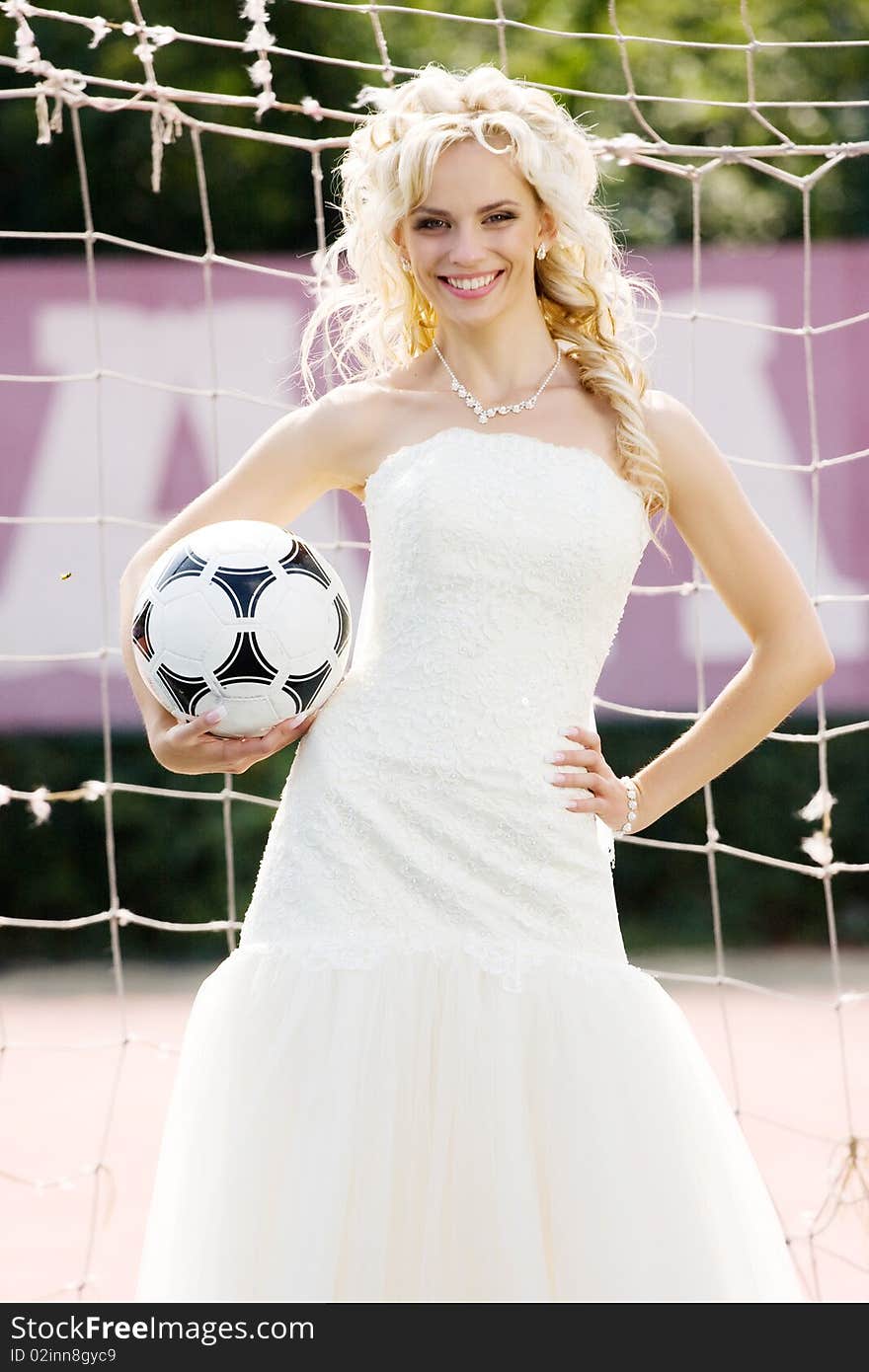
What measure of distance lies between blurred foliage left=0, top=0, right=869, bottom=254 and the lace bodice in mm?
5487

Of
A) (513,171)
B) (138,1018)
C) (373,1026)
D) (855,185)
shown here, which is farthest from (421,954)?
(855,185)

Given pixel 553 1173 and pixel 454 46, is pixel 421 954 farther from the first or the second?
pixel 454 46

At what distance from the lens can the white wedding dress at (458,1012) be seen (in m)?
2.25

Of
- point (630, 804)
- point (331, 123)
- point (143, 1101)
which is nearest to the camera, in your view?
point (630, 804)

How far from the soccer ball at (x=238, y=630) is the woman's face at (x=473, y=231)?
388 millimetres

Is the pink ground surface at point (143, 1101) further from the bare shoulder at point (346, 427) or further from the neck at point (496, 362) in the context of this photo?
the neck at point (496, 362)

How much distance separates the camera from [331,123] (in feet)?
28.7

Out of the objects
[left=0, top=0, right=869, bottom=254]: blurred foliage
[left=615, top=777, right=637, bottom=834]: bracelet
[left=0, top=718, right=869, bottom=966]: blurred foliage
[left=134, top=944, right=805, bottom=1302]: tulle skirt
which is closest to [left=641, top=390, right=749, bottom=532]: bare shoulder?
[left=615, top=777, right=637, bottom=834]: bracelet

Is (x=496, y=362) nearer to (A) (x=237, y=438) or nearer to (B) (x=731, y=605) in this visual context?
(B) (x=731, y=605)

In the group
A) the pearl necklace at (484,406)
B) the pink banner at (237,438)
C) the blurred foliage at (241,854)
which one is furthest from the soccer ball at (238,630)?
the blurred foliage at (241,854)

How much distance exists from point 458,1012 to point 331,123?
23.5 ft

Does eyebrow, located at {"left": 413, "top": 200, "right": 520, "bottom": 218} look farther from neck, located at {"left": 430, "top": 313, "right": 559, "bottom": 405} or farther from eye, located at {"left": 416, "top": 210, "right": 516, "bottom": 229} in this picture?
neck, located at {"left": 430, "top": 313, "right": 559, "bottom": 405}

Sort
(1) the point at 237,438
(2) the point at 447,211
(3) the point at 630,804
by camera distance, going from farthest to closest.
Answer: (1) the point at 237,438 < (3) the point at 630,804 < (2) the point at 447,211

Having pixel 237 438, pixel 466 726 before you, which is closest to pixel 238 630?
pixel 466 726
